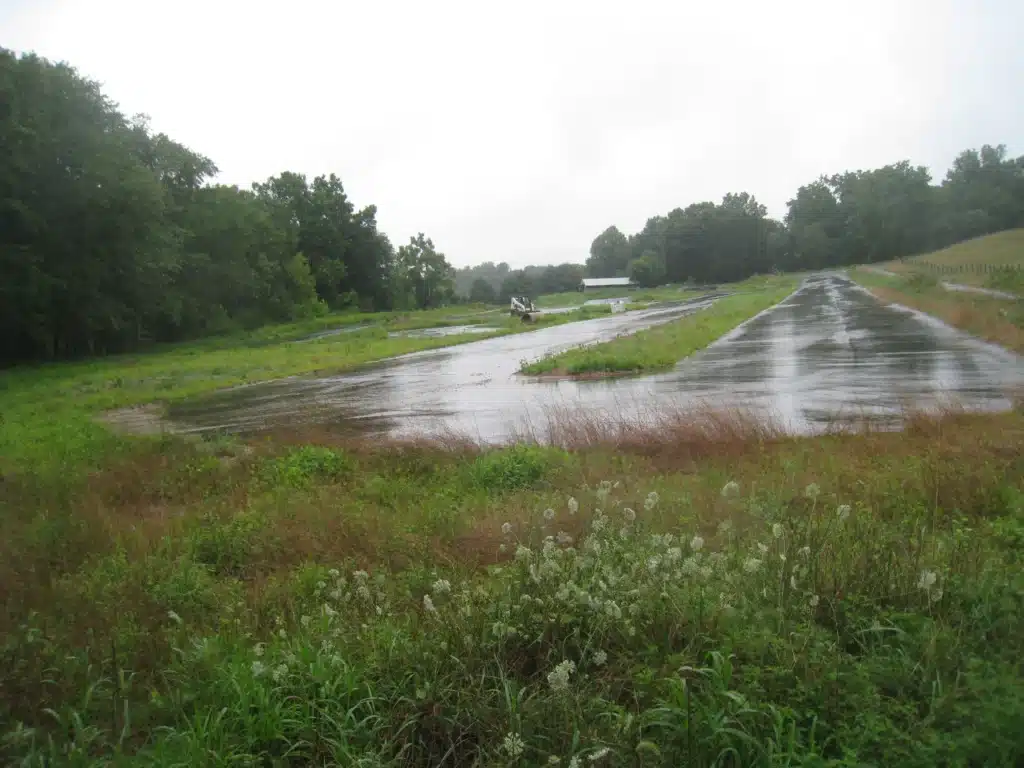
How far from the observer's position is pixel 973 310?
3086cm

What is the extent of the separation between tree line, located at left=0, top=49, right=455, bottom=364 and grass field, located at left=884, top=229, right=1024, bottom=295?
44.8 metres

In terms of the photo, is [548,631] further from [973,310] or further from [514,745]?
[973,310]

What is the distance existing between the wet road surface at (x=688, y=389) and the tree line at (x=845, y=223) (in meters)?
98.3

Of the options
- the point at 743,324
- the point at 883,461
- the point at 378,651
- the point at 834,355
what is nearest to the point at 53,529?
the point at 378,651

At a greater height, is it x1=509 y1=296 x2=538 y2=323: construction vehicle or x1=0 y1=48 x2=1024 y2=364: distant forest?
x1=0 y1=48 x2=1024 y2=364: distant forest

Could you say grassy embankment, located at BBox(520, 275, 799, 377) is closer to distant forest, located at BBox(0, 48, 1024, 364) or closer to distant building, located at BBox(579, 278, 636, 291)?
distant forest, located at BBox(0, 48, 1024, 364)

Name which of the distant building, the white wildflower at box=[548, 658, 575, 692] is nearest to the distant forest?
the distant building

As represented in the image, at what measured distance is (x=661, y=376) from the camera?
21.5 metres

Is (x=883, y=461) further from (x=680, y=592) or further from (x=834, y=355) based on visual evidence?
(x=834, y=355)

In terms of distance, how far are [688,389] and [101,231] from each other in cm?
3223

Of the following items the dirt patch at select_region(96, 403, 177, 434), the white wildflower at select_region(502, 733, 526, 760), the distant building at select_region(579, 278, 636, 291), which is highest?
the distant building at select_region(579, 278, 636, 291)

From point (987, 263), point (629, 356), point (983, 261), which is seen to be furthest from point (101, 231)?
point (983, 261)

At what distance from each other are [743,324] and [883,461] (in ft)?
112

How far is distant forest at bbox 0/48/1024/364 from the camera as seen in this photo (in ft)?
111
